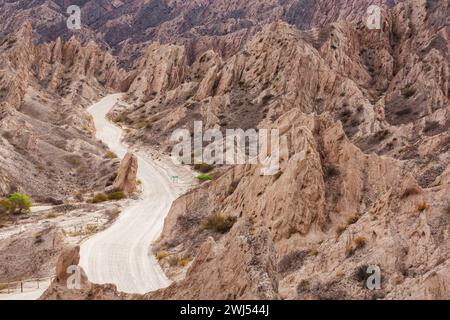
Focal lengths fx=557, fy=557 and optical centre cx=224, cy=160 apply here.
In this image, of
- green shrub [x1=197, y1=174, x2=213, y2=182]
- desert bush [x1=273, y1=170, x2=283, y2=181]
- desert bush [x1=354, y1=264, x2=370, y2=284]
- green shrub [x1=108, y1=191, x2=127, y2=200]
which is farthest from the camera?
green shrub [x1=197, y1=174, x2=213, y2=182]

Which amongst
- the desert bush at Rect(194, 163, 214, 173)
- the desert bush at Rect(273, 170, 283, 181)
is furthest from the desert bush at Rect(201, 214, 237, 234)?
the desert bush at Rect(194, 163, 214, 173)

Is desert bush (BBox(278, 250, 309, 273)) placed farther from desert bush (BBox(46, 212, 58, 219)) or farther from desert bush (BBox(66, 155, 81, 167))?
desert bush (BBox(66, 155, 81, 167))

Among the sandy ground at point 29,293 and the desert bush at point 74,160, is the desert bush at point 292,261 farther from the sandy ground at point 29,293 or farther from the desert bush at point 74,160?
the desert bush at point 74,160

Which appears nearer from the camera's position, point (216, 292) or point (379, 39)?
point (216, 292)

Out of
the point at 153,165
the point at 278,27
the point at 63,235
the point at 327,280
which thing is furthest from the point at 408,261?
the point at 278,27

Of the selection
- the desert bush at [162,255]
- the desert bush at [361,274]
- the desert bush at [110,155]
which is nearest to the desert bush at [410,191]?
the desert bush at [361,274]

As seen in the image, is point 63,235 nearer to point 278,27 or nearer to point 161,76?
point 278,27
